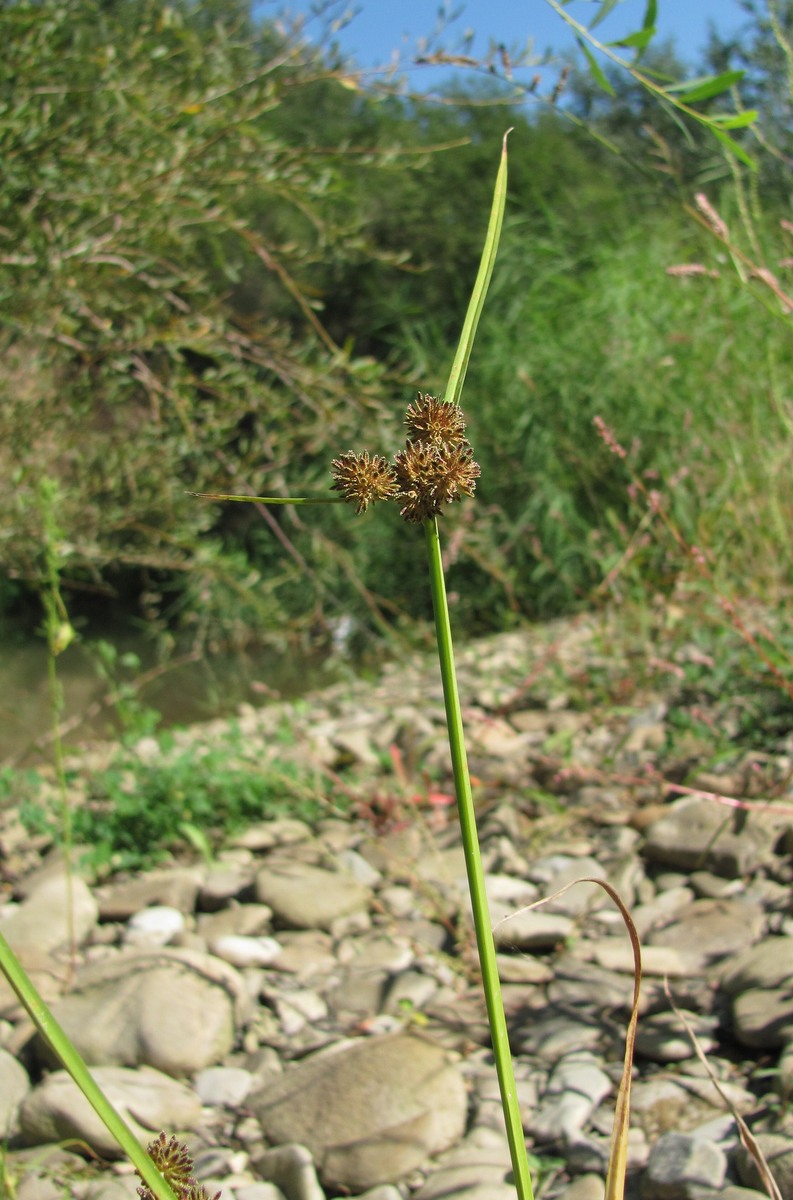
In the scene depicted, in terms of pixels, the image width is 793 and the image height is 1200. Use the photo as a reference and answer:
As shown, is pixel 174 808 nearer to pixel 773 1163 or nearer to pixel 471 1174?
pixel 471 1174

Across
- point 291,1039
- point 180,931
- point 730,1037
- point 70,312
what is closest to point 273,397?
point 70,312

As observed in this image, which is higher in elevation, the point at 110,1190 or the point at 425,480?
the point at 425,480

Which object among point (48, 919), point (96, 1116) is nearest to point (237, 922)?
point (48, 919)

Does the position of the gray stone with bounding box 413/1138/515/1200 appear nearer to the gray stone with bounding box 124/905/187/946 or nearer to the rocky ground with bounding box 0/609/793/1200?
the rocky ground with bounding box 0/609/793/1200

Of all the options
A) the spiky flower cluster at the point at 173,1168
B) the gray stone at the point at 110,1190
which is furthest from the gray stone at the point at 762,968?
the spiky flower cluster at the point at 173,1168

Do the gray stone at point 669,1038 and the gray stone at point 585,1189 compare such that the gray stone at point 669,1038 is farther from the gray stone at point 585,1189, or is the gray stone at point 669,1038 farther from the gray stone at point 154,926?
the gray stone at point 154,926

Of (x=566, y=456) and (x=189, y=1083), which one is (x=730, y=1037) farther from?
(x=566, y=456)
